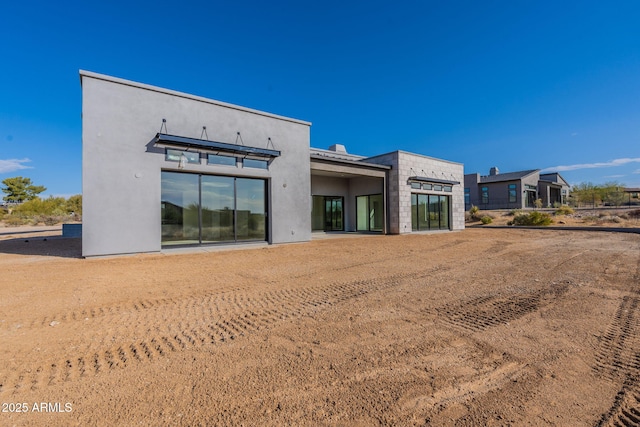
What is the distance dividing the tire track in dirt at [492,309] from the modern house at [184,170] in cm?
847

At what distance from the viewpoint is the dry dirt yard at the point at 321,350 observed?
201cm

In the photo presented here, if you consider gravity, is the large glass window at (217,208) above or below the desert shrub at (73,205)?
below

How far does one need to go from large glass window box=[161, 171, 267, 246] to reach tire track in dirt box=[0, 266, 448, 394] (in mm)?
5872

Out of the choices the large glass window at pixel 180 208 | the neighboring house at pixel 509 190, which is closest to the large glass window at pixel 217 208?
the large glass window at pixel 180 208

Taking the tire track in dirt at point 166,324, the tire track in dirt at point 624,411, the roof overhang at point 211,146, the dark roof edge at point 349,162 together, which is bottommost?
the tire track in dirt at point 624,411

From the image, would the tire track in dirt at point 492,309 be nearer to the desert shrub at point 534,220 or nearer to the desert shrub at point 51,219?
the desert shrub at point 534,220

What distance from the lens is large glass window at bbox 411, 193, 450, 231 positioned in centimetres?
1750

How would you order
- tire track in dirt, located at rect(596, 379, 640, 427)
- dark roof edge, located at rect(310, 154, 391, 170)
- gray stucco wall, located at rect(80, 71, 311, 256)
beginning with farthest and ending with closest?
dark roof edge, located at rect(310, 154, 391, 170), gray stucco wall, located at rect(80, 71, 311, 256), tire track in dirt, located at rect(596, 379, 640, 427)

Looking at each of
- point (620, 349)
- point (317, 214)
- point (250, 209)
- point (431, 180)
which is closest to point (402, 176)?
point (431, 180)

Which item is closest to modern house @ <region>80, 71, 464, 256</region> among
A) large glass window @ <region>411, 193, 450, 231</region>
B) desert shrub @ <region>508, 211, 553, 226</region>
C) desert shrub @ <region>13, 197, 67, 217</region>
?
large glass window @ <region>411, 193, 450, 231</region>

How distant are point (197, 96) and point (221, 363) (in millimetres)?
9682

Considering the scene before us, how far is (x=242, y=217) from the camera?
11148 mm

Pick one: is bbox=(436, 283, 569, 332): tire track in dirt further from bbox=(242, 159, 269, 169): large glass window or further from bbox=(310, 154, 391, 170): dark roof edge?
bbox=(310, 154, 391, 170): dark roof edge

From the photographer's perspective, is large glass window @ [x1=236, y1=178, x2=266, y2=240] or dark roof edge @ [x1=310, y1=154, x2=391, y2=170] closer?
large glass window @ [x1=236, y1=178, x2=266, y2=240]
